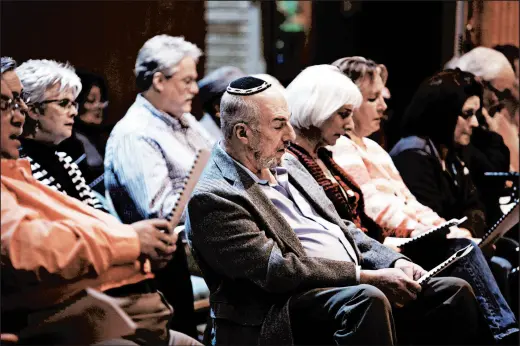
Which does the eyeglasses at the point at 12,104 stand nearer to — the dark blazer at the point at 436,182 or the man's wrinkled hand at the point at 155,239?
the man's wrinkled hand at the point at 155,239

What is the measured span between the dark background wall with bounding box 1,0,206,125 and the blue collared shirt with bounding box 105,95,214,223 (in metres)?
0.16

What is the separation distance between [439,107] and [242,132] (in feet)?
6.39

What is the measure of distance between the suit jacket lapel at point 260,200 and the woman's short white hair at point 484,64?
3.17 m

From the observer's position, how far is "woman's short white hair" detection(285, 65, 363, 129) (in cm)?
389

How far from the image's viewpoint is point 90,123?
3.88m

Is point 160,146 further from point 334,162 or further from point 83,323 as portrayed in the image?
point 83,323

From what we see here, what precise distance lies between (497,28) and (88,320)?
5859mm

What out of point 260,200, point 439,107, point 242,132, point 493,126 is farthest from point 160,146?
point 493,126

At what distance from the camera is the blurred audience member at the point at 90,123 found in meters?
3.58

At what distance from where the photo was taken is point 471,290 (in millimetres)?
3783

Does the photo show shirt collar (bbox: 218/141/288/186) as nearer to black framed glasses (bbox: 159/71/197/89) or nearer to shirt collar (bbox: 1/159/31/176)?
black framed glasses (bbox: 159/71/197/89)

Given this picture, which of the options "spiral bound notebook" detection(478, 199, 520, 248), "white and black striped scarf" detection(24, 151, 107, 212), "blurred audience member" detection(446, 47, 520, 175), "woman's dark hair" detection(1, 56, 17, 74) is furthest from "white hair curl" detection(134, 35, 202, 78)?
"blurred audience member" detection(446, 47, 520, 175)

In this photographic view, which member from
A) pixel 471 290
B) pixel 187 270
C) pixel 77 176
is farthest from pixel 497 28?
pixel 77 176

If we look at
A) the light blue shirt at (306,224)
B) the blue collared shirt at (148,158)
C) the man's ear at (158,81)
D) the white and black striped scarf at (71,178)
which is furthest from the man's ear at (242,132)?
the man's ear at (158,81)
